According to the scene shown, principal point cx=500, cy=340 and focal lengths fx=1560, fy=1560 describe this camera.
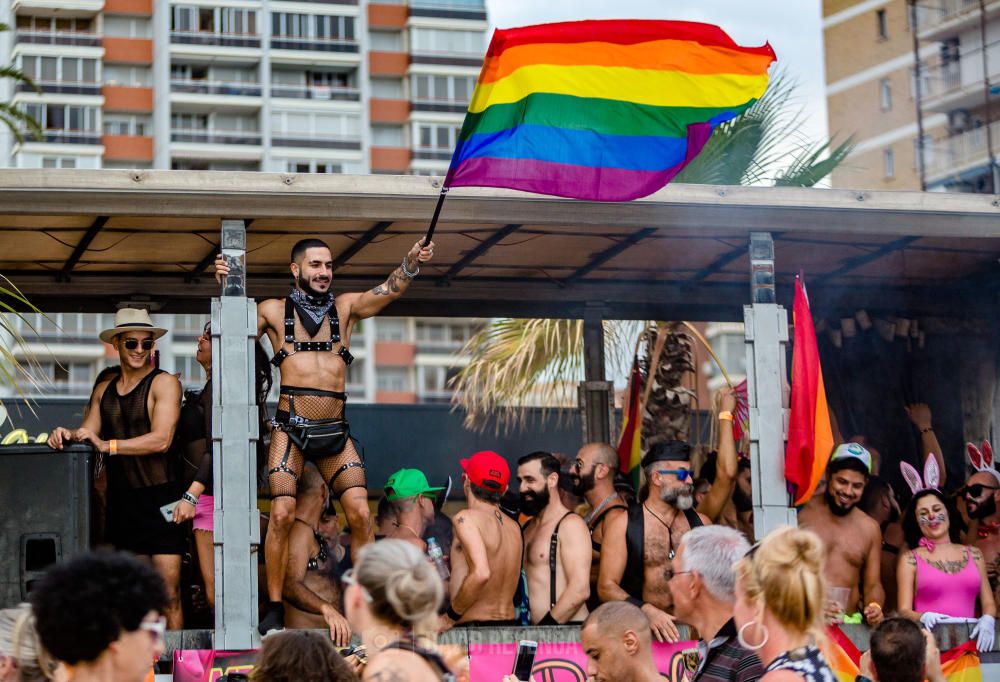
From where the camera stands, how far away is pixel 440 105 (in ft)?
249

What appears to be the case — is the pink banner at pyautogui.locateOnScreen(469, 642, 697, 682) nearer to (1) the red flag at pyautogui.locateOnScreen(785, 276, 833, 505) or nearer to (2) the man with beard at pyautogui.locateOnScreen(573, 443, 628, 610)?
(2) the man with beard at pyautogui.locateOnScreen(573, 443, 628, 610)

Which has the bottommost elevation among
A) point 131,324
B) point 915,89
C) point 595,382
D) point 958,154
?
point 595,382

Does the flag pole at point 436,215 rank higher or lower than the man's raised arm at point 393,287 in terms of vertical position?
higher

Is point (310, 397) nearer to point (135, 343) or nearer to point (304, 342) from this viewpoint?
point (304, 342)

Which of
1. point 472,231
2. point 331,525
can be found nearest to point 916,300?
point 472,231

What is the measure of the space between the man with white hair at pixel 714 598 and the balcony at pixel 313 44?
229 feet

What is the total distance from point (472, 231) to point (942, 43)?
51.0 meters

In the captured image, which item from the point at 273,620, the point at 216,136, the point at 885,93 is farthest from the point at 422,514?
the point at 216,136

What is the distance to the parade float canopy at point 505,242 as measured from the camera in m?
9.45

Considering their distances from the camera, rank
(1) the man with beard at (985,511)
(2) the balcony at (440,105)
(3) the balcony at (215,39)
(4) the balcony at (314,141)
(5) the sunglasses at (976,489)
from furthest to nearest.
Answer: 1. (2) the balcony at (440,105)
2. (4) the balcony at (314,141)
3. (3) the balcony at (215,39)
4. (5) the sunglasses at (976,489)
5. (1) the man with beard at (985,511)

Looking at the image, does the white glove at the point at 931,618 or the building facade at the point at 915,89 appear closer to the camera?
the white glove at the point at 931,618

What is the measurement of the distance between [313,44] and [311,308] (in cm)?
6607

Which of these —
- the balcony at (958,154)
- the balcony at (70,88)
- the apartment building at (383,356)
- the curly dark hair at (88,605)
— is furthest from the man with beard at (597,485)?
the balcony at (70,88)

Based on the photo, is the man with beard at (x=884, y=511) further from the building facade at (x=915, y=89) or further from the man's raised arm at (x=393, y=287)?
the building facade at (x=915, y=89)
